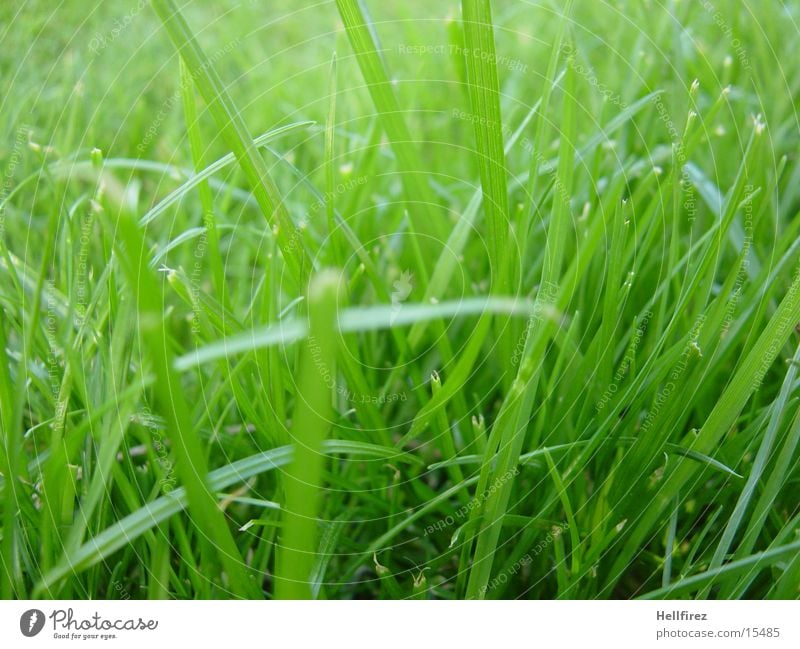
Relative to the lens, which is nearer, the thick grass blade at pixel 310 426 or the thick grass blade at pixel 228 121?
the thick grass blade at pixel 310 426

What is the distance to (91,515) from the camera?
0.37 meters

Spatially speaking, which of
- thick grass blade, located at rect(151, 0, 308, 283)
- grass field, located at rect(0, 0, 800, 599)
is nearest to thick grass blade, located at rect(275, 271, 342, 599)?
grass field, located at rect(0, 0, 800, 599)

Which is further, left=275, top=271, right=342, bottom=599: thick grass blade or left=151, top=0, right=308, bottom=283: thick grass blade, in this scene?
left=151, top=0, right=308, bottom=283: thick grass blade

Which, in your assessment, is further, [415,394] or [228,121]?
[415,394]

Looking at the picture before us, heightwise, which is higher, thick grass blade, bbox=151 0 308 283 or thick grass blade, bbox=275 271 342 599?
thick grass blade, bbox=151 0 308 283

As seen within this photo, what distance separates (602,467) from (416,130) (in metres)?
0.41
